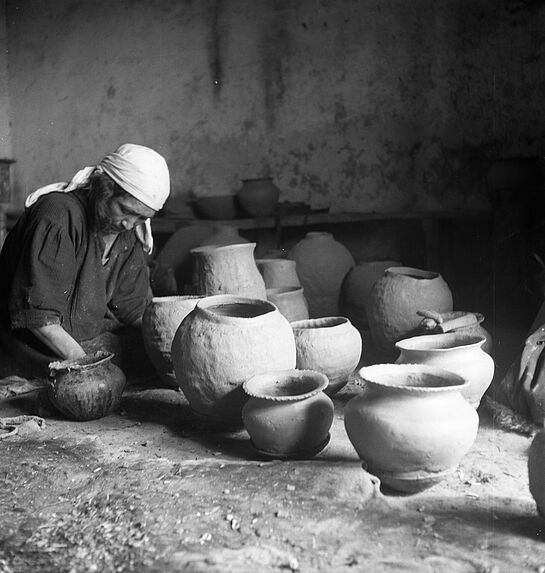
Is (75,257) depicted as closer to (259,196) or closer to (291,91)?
(259,196)

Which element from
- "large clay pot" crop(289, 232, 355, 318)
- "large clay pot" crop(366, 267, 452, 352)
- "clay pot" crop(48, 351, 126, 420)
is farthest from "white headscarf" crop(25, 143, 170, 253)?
"large clay pot" crop(289, 232, 355, 318)

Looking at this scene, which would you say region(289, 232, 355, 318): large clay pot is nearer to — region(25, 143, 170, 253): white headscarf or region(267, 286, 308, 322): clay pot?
region(267, 286, 308, 322): clay pot

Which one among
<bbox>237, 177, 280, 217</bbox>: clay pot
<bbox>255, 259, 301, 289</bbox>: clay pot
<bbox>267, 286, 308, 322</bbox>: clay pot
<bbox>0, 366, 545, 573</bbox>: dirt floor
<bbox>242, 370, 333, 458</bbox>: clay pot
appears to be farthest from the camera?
<bbox>237, 177, 280, 217</bbox>: clay pot

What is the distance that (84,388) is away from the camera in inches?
143

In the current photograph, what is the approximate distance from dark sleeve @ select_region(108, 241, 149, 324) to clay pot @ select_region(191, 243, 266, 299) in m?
0.42

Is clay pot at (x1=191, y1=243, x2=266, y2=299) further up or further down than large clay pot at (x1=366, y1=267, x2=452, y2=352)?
further up

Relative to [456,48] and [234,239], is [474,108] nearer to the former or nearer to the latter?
[456,48]

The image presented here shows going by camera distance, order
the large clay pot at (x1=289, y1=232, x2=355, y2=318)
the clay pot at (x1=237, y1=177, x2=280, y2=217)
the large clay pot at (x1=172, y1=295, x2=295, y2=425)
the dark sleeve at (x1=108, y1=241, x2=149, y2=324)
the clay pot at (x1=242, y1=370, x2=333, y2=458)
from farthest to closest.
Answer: the clay pot at (x1=237, y1=177, x2=280, y2=217) < the large clay pot at (x1=289, y1=232, x2=355, y2=318) < the dark sleeve at (x1=108, y1=241, x2=149, y2=324) < the large clay pot at (x1=172, y1=295, x2=295, y2=425) < the clay pot at (x1=242, y1=370, x2=333, y2=458)

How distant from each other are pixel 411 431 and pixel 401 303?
2.01 m

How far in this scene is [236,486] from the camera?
9.45 feet

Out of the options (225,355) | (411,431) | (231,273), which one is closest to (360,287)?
(231,273)

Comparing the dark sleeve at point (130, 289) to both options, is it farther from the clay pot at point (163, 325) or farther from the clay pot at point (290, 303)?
the clay pot at point (290, 303)

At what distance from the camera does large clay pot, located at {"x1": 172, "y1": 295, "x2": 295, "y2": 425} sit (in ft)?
11.3

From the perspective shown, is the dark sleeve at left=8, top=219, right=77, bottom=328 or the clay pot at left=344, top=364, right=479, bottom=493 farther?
the dark sleeve at left=8, top=219, right=77, bottom=328
